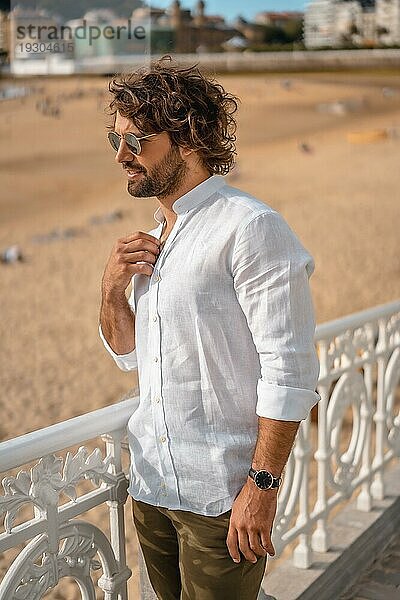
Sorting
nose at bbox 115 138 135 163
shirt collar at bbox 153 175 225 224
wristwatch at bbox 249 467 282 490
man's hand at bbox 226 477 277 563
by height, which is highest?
nose at bbox 115 138 135 163

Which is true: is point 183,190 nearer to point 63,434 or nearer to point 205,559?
point 63,434

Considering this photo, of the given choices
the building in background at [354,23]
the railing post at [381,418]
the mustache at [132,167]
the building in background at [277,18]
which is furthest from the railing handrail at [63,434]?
the building in background at [277,18]

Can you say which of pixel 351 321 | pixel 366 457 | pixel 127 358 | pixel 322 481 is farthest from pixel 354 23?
pixel 127 358

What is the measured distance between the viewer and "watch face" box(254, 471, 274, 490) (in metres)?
1.71

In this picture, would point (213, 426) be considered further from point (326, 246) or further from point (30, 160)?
point (30, 160)

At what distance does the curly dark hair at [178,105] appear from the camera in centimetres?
174

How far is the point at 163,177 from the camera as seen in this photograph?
180 cm

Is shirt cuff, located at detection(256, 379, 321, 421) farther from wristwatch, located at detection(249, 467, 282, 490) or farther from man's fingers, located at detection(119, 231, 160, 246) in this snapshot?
man's fingers, located at detection(119, 231, 160, 246)

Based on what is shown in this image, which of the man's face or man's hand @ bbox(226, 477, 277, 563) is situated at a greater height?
the man's face

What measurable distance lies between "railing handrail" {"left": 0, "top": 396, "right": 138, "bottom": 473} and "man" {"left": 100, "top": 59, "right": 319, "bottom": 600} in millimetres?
153

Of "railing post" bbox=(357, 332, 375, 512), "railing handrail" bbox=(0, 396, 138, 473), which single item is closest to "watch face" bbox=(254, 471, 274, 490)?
"railing handrail" bbox=(0, 396, 138, 473)

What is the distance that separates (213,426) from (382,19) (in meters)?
32.5

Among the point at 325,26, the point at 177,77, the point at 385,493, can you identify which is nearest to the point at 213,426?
the point at 177,77

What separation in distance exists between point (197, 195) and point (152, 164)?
0.11 m
